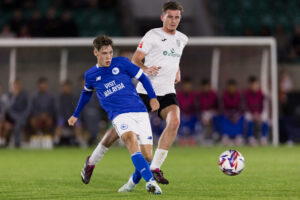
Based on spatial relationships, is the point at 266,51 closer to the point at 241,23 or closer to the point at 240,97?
the point at 240,97

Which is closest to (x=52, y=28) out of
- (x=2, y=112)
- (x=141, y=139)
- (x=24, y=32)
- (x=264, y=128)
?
(x=24, y=32)

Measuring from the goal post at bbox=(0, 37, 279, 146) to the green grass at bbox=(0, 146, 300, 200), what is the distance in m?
6.48

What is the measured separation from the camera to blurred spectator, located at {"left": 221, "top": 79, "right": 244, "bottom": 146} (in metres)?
17.6

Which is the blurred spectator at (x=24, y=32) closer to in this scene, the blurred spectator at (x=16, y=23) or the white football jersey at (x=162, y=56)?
the blurred spectator at (x=16, y=23)

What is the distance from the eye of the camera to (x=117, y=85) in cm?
700

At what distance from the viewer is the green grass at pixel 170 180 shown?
6586 millimetres

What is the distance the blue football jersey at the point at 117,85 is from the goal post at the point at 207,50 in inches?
427

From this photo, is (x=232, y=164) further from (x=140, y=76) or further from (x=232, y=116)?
Result: (x=232, y=116)

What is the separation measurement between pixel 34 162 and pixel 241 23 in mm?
13010

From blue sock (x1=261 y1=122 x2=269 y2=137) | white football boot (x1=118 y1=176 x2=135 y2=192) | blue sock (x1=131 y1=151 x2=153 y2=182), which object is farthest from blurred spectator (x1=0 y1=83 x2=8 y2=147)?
blue sock (x1=131 y1=151 x2=153 y2=182)

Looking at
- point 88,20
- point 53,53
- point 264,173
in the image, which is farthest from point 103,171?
point 88,20

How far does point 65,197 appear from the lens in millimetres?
6453

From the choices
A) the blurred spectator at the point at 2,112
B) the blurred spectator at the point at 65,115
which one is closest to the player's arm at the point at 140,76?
the blurred spectator at the point at 65,115

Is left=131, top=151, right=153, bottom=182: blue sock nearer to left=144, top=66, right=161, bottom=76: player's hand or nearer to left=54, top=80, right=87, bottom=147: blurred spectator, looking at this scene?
left=144, top=66, right=161, bottom=76: player's hand
